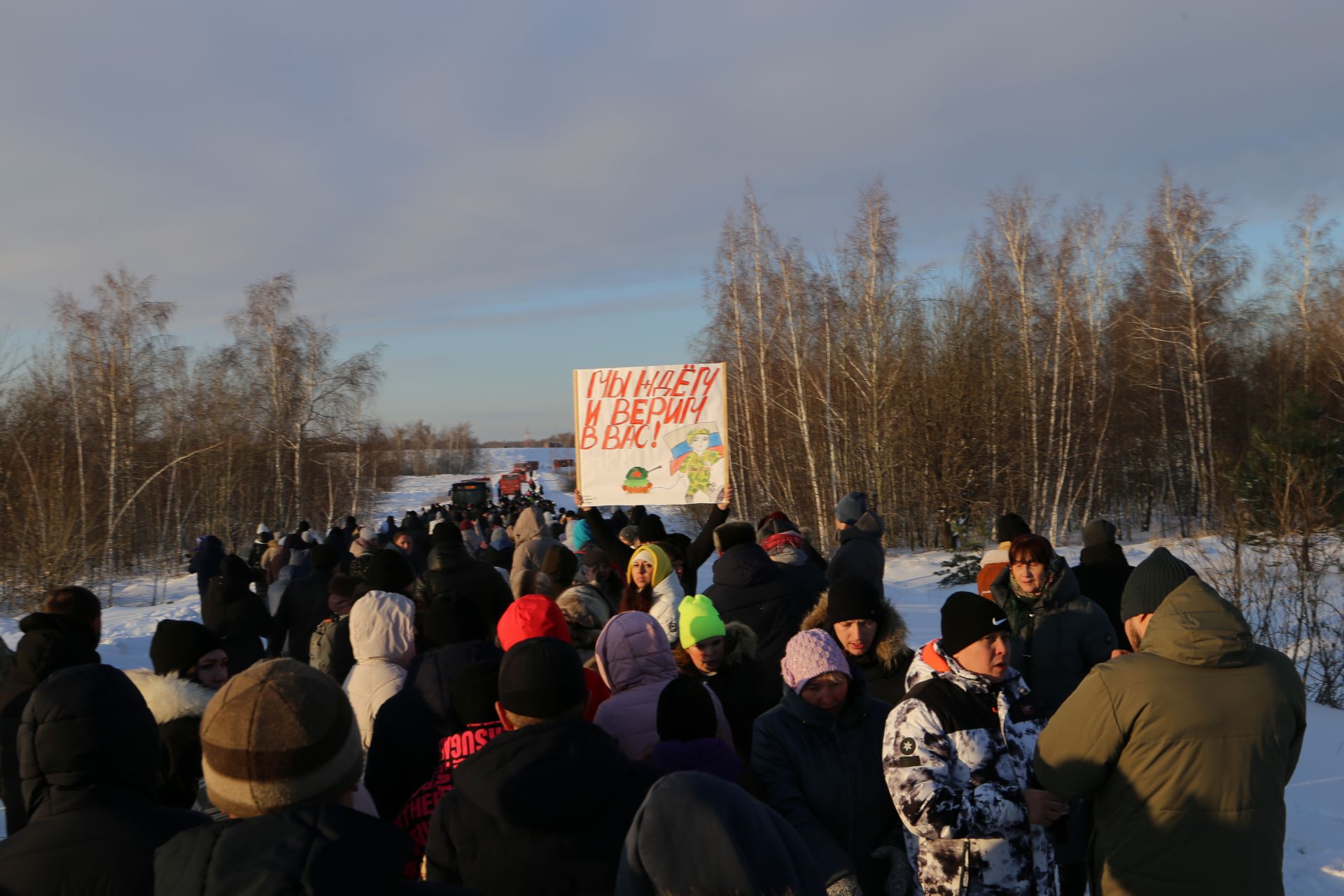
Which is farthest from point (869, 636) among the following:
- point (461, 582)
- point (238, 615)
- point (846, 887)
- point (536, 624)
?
point (238, 615)

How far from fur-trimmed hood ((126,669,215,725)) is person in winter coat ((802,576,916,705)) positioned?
234cm

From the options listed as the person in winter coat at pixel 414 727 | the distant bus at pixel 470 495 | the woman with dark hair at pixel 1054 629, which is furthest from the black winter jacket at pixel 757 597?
the distant bus at pixel 470 495

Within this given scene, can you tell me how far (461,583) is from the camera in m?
6.04

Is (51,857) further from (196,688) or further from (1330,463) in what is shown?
(1330,463)

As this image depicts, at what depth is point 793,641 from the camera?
3.16 meters

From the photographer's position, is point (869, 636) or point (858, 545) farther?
point (858, 545)

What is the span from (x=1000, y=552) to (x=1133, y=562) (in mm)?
16062

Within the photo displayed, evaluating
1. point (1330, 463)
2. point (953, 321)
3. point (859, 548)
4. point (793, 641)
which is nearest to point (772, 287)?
point (953, 321)

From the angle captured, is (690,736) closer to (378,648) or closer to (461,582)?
(378,648)

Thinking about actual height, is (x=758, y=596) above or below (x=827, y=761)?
above

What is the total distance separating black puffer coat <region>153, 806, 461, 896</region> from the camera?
167 cm

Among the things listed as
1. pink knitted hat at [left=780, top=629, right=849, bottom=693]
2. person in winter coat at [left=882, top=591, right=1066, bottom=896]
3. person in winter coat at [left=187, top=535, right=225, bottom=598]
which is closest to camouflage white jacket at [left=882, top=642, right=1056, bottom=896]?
person in winter coat at [left=882, top=591, right=1066, bottom=896]

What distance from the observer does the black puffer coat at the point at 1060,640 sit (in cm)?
454

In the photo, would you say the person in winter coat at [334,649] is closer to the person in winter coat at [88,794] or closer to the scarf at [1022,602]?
the person in winter coat at [88,794]
